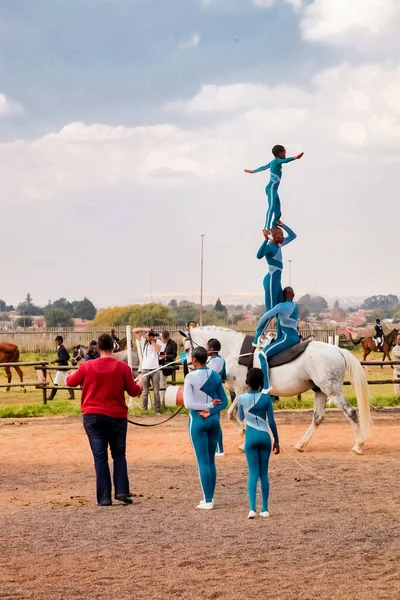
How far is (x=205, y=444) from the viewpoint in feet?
31.7

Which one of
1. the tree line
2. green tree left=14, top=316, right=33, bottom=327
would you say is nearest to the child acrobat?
the tree line

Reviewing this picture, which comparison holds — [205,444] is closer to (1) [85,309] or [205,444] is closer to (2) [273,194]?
(2) [273,194]

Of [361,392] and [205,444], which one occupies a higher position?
[361,392]

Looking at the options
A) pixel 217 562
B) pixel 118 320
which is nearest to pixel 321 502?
pixel 217 562

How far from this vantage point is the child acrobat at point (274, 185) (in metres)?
14.7

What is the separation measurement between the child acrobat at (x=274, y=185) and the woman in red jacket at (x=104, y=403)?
541 cm

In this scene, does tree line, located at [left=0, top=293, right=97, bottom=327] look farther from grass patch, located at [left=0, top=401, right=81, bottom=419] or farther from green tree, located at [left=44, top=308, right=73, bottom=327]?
grass patch, located at [left=0, top=401, right=81, bottom=419]

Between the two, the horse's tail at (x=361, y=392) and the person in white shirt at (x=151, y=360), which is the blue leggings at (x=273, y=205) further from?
Result: the person in white shirt at (x=151, y=360)

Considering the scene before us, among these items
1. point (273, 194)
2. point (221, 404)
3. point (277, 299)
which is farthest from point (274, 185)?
point (221, 404)

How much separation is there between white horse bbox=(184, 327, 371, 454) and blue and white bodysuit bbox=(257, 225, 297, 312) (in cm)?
94

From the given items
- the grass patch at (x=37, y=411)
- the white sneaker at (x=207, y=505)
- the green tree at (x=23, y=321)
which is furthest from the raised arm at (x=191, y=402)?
the green tree at (x=23, y=321)

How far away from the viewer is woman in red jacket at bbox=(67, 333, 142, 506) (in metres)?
9.93

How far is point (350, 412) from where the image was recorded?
1391 cm

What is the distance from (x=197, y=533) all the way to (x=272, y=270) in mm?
6447
